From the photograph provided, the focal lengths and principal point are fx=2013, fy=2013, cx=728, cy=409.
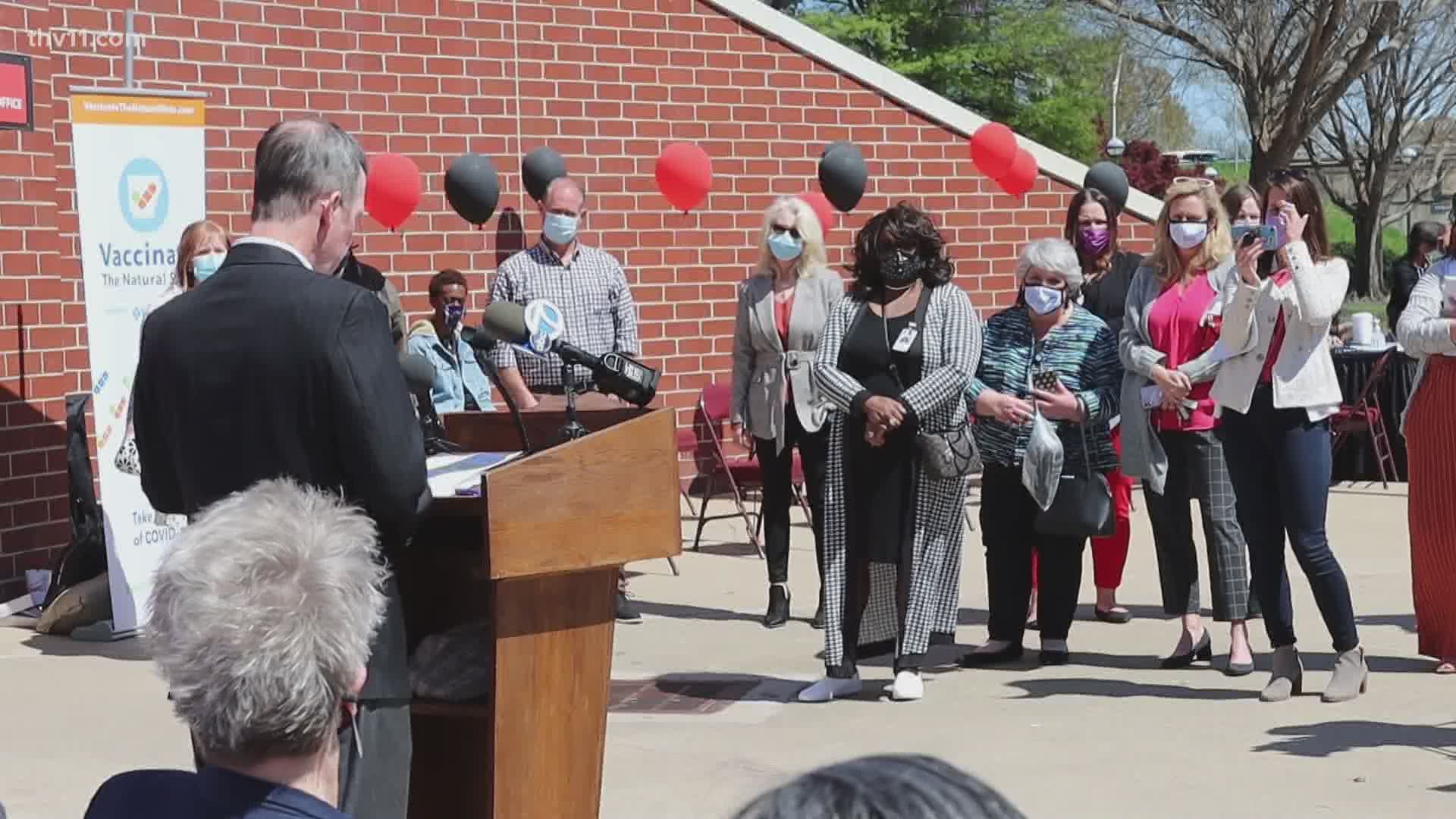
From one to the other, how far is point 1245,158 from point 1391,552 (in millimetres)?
62042

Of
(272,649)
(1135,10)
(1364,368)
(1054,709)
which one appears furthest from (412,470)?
(1135,10)

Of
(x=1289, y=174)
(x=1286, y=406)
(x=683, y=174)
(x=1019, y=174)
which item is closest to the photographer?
(x=1286, y=406)

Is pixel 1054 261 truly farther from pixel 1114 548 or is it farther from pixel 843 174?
pixel 843 174

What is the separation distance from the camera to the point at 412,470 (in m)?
3.80

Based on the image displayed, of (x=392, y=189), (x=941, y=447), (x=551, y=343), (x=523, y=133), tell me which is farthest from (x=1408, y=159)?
(x=551, y=343)

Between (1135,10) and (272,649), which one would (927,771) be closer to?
(272,649)

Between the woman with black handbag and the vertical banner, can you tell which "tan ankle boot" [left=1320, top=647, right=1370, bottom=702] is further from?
the vertical banner

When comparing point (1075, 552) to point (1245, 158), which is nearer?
point (1075, 552)

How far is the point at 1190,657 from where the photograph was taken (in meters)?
8.22

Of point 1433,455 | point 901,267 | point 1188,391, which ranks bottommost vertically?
point 1433,455

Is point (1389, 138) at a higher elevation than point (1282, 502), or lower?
higher

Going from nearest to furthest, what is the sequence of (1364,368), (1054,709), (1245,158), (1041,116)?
(1054,709) → (1364,368) → (1041,116) → (1245,158)

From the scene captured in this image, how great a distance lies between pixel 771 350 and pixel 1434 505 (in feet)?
10.00

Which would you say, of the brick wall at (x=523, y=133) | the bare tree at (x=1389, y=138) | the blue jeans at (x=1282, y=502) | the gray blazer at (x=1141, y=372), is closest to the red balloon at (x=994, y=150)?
the brick wall at (x=523, y=133)
